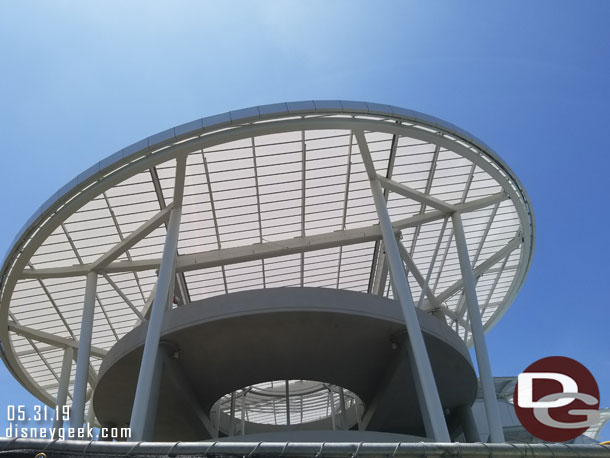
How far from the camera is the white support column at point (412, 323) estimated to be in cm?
2016

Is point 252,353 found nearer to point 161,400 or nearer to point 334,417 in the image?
point 161,400

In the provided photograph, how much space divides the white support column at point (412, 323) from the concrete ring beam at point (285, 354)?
5.11 ft

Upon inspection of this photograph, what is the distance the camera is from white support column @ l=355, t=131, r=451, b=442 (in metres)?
20.2

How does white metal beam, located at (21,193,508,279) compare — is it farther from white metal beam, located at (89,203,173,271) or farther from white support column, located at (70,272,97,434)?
white support column, located at (70,272,97,434)

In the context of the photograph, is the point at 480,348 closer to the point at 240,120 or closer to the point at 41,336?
the point at 240,120

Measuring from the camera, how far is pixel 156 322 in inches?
879

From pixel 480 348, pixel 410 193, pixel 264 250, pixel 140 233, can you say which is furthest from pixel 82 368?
pixel 480 348

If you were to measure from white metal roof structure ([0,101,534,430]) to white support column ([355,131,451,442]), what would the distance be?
37.4 inches

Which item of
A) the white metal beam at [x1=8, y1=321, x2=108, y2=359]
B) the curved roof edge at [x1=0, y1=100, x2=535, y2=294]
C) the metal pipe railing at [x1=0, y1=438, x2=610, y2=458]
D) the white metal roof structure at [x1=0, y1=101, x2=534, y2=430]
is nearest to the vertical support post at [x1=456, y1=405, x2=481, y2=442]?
the white metal roof structure at [x1=0, y1=101, x2=534, y2=430]

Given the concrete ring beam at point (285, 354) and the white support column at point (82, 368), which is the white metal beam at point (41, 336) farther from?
the white support column at point (82, 368)

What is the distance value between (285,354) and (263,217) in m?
7.84

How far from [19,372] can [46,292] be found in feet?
22.4

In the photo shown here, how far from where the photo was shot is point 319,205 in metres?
30.7

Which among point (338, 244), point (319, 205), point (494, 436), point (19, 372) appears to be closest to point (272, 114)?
point (319, 205)
